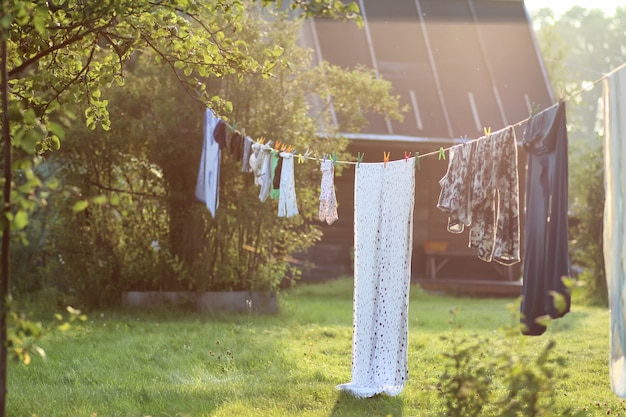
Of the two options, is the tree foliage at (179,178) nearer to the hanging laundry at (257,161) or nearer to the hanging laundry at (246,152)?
the hanging laundry at (246,152)

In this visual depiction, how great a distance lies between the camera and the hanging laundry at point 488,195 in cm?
555

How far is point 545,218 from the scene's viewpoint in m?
5.05

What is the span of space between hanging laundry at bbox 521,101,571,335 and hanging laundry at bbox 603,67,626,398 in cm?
44

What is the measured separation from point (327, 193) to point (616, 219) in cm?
369

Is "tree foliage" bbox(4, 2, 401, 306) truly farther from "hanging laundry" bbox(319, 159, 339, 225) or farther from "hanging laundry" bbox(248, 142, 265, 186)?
"hanging laundry" bbox(319, 159, 339, 225)

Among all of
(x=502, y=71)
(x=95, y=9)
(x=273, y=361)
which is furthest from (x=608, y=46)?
(x=95, y=9)

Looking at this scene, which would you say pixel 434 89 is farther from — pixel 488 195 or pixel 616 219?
pixel 616 219

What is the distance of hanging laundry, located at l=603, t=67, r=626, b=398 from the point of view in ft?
14.1

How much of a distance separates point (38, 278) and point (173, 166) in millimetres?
2495

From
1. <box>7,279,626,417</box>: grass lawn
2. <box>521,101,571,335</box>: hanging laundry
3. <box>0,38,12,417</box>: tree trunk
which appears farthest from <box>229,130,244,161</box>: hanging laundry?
<box>0,38,12,417</box>: tree trunk

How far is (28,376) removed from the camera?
7.22 m

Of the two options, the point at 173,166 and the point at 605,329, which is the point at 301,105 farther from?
the point at 605,329

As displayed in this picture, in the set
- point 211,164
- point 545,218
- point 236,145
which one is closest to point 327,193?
point 236,145

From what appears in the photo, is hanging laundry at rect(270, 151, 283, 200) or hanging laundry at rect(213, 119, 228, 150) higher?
hanging laundry at rect(213, 119, 228, 150)
